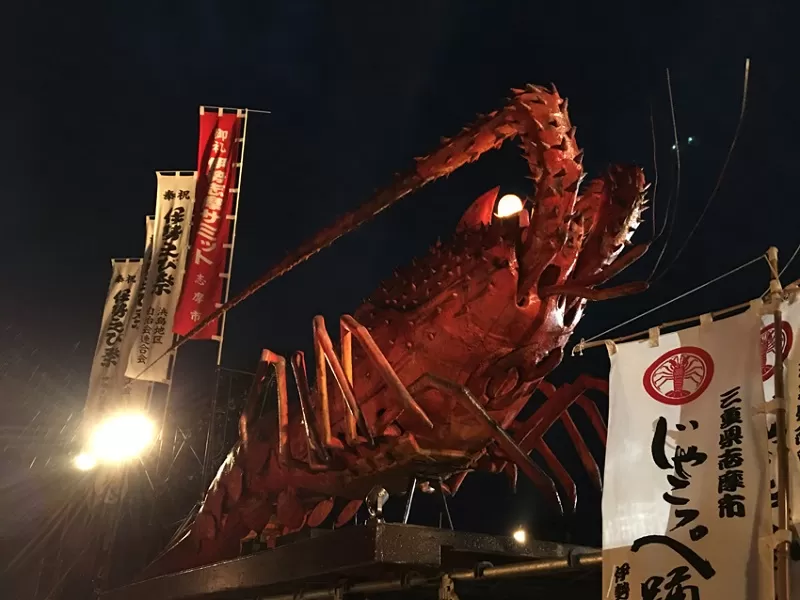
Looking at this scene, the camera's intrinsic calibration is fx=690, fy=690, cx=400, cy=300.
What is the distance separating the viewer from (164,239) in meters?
11.4

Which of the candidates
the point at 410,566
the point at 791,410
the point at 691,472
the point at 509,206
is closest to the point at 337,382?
the point at 410,566

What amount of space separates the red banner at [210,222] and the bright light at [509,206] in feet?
21.0

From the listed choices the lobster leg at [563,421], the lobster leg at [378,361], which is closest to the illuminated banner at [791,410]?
the lobster leg at [563,421]

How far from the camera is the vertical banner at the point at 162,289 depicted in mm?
11125

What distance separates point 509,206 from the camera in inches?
216

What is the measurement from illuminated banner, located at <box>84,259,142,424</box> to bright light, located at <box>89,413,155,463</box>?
10.8 inches

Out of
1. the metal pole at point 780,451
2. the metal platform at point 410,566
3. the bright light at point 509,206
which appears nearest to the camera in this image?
the metal pole at point 780,451

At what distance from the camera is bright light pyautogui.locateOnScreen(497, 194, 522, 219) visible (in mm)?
5414

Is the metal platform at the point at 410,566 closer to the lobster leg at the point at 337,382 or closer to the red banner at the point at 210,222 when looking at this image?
the lobster leg at the point at 337,382

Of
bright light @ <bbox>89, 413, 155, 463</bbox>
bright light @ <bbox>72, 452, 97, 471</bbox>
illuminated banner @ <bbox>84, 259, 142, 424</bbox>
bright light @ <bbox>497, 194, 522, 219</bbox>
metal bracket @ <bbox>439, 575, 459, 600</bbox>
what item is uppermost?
illuminated banner @ <bbox>84, 259, 142, 424</bbox>

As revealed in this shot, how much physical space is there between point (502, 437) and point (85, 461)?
10.2 metres

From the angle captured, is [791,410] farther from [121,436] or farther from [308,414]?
[121,436]

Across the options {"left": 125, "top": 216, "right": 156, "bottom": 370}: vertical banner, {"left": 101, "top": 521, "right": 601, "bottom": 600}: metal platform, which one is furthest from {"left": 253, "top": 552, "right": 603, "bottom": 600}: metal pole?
{"left": 125, "top": 216, "right": 156, "bottom": 370}: vertical banner

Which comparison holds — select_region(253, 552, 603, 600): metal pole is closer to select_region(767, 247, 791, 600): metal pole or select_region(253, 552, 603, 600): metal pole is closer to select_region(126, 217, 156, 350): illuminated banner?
select_region(767, 247, 791, 600): metal pole
